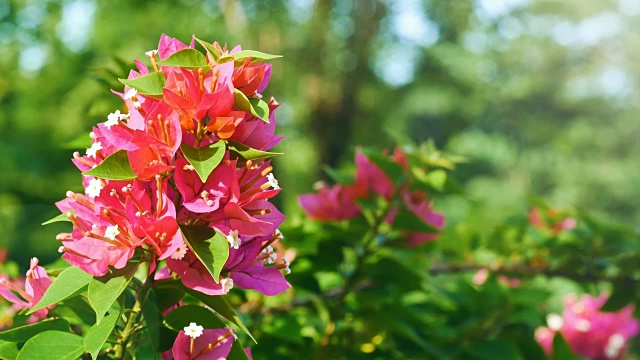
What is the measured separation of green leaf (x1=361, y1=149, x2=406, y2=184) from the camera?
1312mm

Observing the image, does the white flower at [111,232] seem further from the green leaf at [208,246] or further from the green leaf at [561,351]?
the green leaf at [561,351]

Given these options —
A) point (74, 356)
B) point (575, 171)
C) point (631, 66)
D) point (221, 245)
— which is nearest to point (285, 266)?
point (221, 245)

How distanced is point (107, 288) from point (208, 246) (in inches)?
4.3

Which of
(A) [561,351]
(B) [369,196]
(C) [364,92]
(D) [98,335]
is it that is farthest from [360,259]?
(C) [364,92]

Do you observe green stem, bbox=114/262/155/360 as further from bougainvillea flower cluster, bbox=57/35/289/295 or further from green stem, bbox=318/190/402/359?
green stem, bbox=318/190/402/359

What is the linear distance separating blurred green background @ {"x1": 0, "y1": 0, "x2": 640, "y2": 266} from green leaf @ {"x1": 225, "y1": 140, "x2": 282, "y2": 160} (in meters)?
0.48

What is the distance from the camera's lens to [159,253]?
70 cm

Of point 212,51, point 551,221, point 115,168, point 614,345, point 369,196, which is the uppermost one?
point 212,51

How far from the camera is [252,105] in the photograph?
→ 2.46 ft

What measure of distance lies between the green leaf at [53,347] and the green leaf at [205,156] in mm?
228

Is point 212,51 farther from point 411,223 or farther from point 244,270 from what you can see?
point 411,223

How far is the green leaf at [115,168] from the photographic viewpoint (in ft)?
2.29

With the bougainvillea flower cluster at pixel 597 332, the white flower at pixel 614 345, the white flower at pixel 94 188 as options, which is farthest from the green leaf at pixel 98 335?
the white flower at pixel 614 345

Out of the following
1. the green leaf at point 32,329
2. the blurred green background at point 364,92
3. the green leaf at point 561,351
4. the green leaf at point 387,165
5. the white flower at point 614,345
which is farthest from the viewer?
the blurred green background at point 364,92
